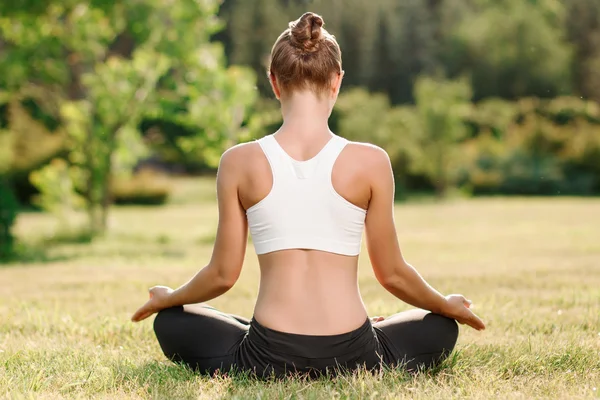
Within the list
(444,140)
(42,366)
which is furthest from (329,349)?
(444,140)

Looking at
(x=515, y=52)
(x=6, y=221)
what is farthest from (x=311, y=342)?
(x=515, y=52)

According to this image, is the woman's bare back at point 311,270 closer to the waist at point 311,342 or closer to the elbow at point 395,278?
the waist at point 311,342

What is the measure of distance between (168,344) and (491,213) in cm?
1797

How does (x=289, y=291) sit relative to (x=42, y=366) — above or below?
above

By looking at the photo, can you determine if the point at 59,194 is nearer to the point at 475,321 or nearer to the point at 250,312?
the point at 250,312

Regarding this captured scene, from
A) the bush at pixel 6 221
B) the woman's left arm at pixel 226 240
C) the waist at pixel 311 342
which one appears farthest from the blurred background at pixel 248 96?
the waist at pixel 311 342

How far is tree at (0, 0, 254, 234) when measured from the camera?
13.2 m

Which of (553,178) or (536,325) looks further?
(553,178)

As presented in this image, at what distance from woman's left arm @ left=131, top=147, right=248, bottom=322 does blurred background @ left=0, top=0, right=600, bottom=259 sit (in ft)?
27.6

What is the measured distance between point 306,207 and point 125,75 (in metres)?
11.4

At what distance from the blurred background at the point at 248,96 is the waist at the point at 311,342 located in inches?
342

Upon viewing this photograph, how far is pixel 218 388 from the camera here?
311 centimetres

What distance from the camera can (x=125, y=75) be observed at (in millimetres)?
13680

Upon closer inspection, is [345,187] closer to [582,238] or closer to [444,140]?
[582,238]
